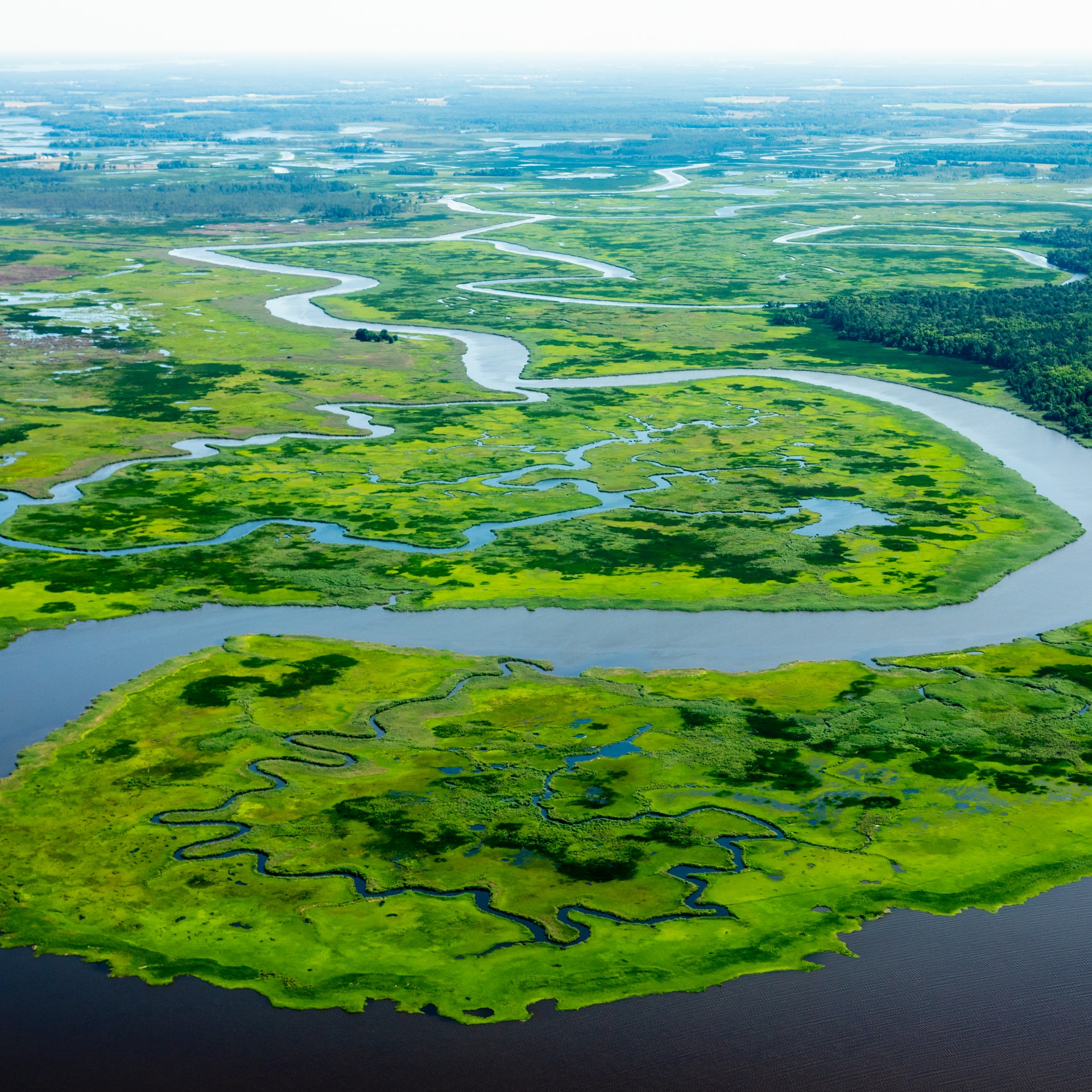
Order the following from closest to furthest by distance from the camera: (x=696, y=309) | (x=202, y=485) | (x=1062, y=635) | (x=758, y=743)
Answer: (x=758, y=743), (x=1062, y=635), (x=202, y=485), (x=696, y=309)

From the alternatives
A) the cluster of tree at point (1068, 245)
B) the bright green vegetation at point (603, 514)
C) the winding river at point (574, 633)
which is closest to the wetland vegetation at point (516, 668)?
the bright green vegetation at point (603, 514)

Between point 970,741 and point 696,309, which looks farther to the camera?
point 696,309

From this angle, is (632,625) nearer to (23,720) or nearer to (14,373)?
(23,720)

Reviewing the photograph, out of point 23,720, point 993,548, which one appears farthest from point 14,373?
point 993,548

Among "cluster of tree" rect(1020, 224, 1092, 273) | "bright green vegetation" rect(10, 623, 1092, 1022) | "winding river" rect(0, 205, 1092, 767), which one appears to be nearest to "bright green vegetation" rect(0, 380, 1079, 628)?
"winding river" rect(0, 205, 1092, 767)

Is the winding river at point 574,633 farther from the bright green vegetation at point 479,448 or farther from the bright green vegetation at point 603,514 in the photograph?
the bright green vegetation at point 479,448

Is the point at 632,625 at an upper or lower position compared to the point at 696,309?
lower
